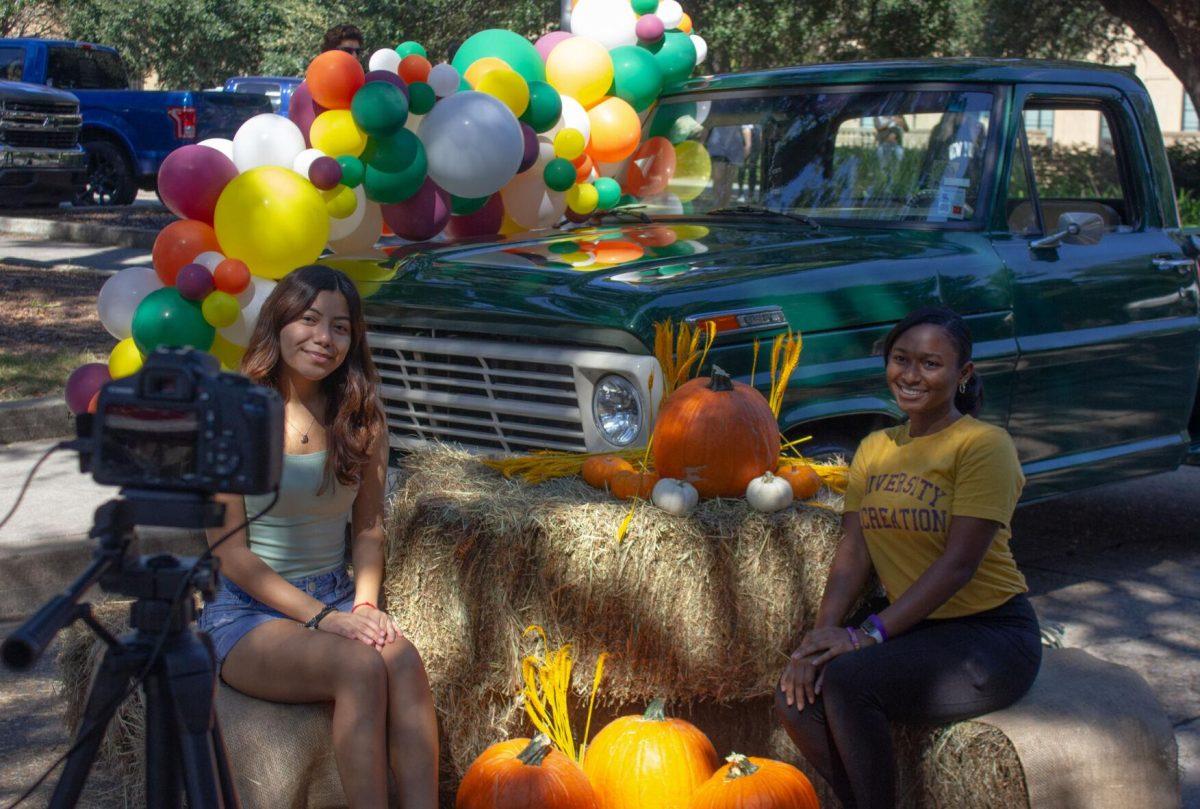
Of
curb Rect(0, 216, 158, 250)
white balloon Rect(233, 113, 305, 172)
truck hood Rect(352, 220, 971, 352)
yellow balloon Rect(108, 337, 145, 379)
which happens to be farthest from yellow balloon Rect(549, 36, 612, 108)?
curb Rect(0, 216, 158, 250)

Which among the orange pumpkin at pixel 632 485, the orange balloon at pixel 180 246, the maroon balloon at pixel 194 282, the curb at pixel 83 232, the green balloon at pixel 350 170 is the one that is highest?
the green balloon at pixel 350 170

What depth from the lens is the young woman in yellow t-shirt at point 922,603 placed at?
3289mm

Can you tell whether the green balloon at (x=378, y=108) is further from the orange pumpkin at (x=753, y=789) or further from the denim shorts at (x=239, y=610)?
the orange pumpkin at (x=753, y=789)

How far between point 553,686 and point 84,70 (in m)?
18.4

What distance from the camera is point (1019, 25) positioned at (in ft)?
67.2

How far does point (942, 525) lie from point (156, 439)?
2.02 metres

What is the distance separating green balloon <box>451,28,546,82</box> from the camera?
6.34 metres

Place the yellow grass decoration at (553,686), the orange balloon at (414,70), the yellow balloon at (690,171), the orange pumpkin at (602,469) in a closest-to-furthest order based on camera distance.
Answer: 1. the yellow grass decoration at (553,686)
2. the orange pumpkin at (602,469)
3. the orange balloon at (414,70)
4. the yellow balloon at (690,171)

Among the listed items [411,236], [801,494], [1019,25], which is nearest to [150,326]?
[411,236]

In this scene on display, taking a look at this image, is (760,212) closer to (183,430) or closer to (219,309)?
(219,309)

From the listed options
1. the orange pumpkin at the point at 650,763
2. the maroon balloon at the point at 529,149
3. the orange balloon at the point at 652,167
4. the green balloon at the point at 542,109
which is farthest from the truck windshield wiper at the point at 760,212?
the orange pumpkin at the point at 650,763

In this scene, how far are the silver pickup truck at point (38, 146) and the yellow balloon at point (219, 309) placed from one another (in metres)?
12.2

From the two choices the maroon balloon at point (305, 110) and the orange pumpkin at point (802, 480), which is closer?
the orange pumpkin at point (802, 480)

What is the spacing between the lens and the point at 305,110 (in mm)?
5719
